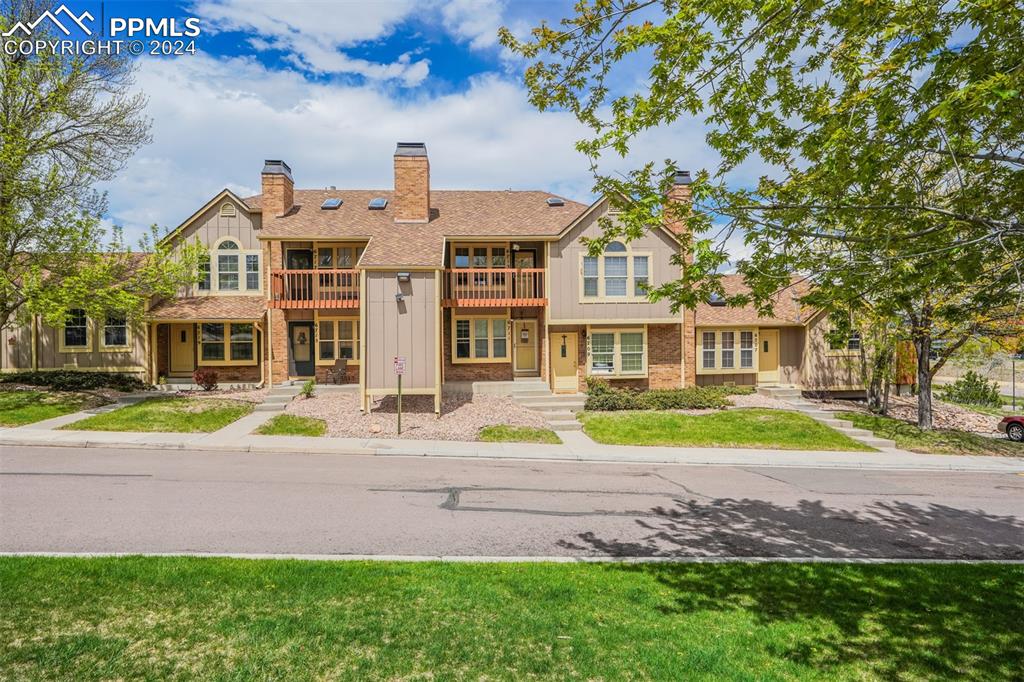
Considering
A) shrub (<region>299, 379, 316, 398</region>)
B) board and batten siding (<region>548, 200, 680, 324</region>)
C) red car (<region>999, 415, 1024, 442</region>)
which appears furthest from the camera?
board and batten siding (<region>548, 200, 680, 324</region>)

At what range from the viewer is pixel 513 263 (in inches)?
843

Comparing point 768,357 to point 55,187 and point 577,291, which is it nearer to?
point 577,291

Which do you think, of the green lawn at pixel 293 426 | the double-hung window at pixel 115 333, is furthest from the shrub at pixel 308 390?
the double-hung window at pixel 115 333

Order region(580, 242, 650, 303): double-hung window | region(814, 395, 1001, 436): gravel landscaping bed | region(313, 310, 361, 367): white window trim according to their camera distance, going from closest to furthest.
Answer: region(814, 395, 1001, 436): gravel landscaping bed → region(580, 242, 650, 303): double-hung window → region(313, 310, 361, 367): white window trim

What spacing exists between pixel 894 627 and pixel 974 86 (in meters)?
4.61

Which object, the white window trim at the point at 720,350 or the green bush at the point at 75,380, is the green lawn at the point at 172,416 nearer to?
the green bush at the point at 75,380

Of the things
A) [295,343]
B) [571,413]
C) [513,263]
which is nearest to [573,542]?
[571,413]

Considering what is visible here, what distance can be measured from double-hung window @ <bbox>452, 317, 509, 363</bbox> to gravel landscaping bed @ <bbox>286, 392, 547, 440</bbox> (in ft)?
6.17

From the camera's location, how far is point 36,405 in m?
17.0

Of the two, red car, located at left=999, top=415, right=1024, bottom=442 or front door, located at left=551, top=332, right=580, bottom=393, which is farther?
front door, located at left=551, top=332, right=580, bottom=393

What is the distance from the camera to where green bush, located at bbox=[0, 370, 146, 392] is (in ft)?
Result: 65.2

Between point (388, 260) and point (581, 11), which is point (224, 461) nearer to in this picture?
point (388, 260)

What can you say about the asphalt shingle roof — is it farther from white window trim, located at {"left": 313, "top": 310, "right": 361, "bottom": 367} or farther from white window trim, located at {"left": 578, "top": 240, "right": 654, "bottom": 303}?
white window trim, located at {"left": 313, "top": 310, "right": 361, "bottom": 367}

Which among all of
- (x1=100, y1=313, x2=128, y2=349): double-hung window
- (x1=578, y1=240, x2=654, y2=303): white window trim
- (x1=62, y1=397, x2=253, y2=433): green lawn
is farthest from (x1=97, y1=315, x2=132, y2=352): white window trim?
(x1=578, y1=240, x2=654, y2=303): white window trim
